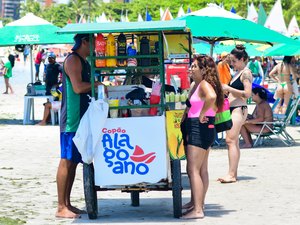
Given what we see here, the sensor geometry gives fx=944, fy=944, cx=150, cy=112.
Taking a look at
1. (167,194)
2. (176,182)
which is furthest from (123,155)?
(167,194)

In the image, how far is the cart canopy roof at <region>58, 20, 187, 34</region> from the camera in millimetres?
8539

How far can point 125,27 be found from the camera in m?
8.70

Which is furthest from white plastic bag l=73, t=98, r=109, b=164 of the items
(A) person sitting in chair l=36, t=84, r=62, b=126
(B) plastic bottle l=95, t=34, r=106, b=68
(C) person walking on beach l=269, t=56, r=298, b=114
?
(C) person walking on beach l=269, t=56, r=298, b=114

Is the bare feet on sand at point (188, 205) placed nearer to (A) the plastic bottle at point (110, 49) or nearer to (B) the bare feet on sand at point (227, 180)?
(A) the plastic bottle at point (110, 49)

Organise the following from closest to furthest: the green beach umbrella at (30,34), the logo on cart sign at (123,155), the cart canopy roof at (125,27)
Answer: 1. the cart canopy roof at (125,27)
2. the logo on cart sign at (123,155)
3. the green beach umbrella at (30,34)

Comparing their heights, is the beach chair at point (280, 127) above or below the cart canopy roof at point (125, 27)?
below

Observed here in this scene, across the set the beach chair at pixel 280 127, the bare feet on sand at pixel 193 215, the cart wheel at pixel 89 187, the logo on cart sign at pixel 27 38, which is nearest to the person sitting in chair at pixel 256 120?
the beach chair at pixel 280 127

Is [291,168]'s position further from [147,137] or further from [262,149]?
[147,137]

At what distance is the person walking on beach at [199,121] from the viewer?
29.8 ft

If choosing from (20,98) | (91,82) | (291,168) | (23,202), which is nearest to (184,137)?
(91,82)

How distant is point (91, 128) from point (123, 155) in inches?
16.0

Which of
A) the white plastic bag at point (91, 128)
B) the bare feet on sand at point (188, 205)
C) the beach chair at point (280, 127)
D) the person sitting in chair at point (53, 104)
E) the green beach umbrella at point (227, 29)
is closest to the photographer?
the white plastic bag at point (91, 128)

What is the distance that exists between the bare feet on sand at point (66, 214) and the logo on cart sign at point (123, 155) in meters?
0.67

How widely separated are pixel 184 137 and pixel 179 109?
0.34 meters
